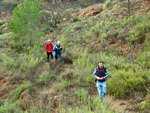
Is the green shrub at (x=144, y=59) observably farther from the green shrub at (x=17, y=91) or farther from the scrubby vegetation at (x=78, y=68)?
the green shrub at (x=17, y=91)

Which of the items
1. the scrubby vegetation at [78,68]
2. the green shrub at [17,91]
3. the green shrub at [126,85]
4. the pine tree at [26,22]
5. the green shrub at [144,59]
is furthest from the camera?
the pine tree at [26,22]

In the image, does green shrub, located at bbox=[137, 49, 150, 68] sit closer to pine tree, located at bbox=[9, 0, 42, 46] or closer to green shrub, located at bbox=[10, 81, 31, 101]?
green shrub, located at bbox=[10, 81, 31, 101]

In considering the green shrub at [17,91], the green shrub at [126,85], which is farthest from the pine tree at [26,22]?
the green shrub at [126,85]

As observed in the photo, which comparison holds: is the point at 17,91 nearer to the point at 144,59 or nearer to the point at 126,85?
the point at 126,85

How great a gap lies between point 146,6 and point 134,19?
316cm

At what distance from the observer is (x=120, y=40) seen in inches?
415

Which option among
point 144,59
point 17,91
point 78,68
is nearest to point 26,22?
point 78,68

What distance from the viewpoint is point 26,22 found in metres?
12.4

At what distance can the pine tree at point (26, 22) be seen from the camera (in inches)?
469

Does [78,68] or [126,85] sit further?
[78,68]

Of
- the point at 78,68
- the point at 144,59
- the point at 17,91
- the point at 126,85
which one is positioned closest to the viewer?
the point at 126,85

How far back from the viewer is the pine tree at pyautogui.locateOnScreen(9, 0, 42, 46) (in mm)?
11914

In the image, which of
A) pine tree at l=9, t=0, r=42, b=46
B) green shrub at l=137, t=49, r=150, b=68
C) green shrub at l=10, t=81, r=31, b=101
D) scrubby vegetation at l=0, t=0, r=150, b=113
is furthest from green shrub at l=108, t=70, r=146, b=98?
pine tree at l=9, t=0, r=42, b=46

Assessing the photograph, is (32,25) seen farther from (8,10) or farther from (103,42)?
(8,10)
